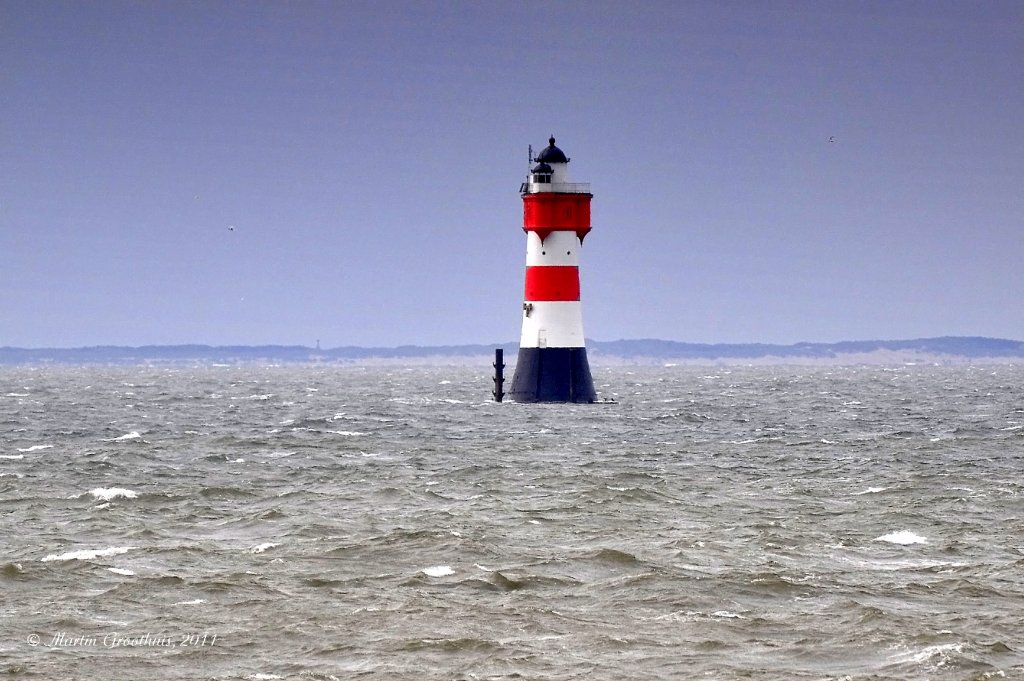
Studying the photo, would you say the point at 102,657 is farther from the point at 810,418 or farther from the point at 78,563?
the point at 810,418

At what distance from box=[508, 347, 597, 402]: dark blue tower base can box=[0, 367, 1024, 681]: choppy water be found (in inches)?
452

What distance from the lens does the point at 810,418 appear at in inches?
2224

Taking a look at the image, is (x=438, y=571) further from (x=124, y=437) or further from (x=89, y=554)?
(x=124, y=437)

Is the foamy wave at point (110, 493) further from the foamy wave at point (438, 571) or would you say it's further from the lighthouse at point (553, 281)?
the lighthouse at point (553, 281)

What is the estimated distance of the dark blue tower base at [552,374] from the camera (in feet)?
→ 168

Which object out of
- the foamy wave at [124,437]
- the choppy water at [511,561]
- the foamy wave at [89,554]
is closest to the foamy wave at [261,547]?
the choppy water at [511,561]

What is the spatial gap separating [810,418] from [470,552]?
3813 centimetres

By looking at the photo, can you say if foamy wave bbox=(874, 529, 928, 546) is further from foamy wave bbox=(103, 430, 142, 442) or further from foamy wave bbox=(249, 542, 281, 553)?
foamy wave bbox=(103, 430, 142, 442)

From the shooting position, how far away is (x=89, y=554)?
795 inches

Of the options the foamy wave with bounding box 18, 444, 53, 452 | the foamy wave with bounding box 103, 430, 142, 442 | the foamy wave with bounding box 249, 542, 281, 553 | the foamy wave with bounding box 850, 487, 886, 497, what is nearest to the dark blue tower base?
the foamy wave with bounding box 103, 430, 142, 442

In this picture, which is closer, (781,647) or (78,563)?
(781,647)

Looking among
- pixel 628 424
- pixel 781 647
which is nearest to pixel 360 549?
pixel 781 647

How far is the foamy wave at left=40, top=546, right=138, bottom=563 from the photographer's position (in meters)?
19.8

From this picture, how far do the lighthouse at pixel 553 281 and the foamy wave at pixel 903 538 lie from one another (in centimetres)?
2859
